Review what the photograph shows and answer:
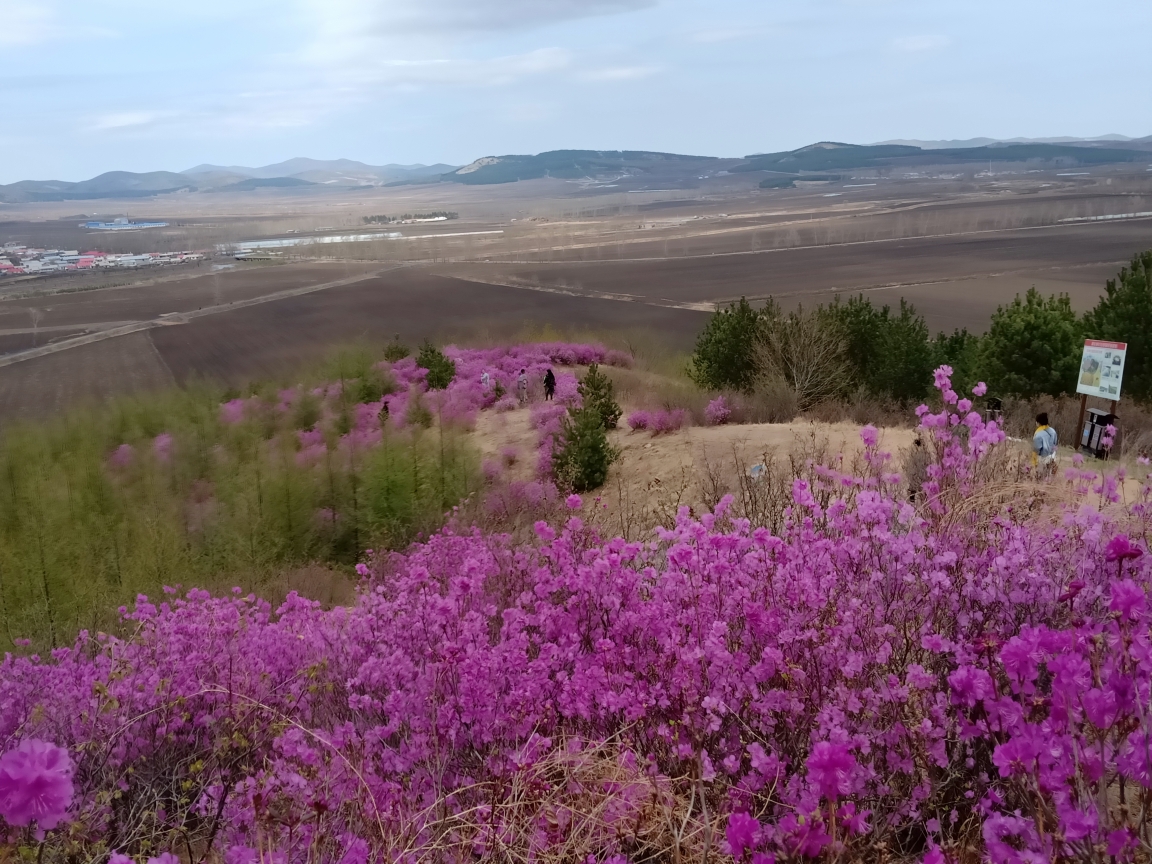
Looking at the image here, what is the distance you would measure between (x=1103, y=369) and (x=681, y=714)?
41.0 ft

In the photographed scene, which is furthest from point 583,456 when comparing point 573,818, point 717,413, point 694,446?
point 573,818

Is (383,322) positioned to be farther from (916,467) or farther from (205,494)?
(916,467)

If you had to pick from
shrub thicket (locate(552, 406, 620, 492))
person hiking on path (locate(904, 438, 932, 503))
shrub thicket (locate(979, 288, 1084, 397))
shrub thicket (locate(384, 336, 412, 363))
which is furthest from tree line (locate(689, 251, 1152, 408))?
person hiking on path (locate(904, 438, 932, 503))

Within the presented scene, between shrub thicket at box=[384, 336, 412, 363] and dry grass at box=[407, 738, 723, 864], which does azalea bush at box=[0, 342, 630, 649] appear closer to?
dry grass at box=[407, 738, 723, 864]

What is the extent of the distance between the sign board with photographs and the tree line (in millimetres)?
9065

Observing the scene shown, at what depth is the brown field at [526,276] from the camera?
25281 mm

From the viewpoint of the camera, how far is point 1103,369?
43.6 feet

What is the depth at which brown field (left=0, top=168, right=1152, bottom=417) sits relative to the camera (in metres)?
25.3

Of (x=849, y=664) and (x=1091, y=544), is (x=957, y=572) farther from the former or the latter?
(x=849, y=664)

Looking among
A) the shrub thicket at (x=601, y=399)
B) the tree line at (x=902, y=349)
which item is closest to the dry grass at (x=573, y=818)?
the shrub thicket at (x=601, y=399)

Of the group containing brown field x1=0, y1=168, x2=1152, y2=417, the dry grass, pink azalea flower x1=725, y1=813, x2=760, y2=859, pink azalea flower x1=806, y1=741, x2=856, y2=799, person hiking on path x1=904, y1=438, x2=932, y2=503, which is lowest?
brown field x1=0, y1=168, x2=1152, y2=417

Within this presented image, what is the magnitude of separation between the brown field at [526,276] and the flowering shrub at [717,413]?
10766 mm

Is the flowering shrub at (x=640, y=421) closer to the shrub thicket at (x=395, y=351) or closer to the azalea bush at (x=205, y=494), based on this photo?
the azalea bush at (x=205, y=494)

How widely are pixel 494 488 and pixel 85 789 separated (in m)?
11.8
